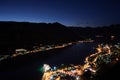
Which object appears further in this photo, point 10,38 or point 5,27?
point 5,27

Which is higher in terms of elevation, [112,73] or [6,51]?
[112,73]

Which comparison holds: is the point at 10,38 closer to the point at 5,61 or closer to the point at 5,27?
the point at 5,27

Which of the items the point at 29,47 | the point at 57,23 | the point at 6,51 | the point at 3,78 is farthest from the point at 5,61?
the point at 57,23

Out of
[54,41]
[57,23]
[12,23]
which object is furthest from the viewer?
[57,23]

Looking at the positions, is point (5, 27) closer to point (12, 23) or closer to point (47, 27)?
point (12, 23)

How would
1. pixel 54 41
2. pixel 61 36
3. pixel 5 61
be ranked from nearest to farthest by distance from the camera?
pixel 5 61 < pixel 54 41 < pixel 61 36

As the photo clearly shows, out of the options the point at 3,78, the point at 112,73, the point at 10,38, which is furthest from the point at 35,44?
the point at 112,73
